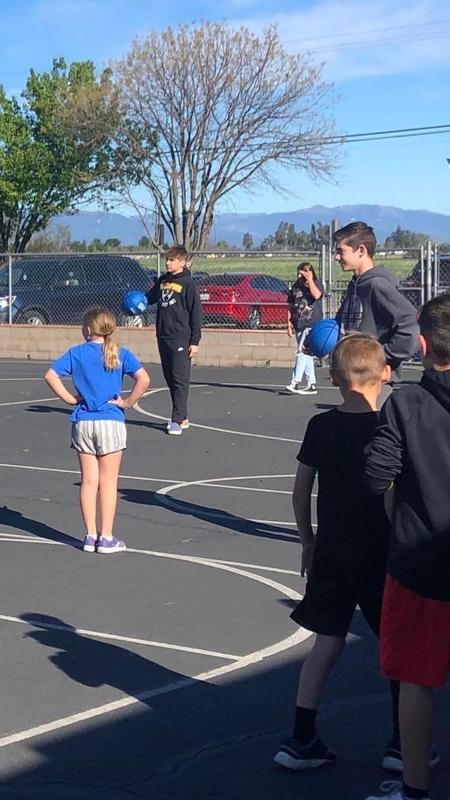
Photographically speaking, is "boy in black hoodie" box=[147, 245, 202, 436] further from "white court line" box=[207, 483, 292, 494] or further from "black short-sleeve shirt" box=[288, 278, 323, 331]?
"black short-sleeve shirt" box=[288, 278, 323, 331]

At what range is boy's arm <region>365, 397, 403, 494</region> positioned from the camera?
385 cm

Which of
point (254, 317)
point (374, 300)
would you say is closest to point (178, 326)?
point (374, 300)

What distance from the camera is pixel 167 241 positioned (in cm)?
4612

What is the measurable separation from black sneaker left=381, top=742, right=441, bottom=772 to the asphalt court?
0.06 m

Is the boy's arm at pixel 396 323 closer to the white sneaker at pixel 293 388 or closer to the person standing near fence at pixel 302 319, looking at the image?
the person standing near fence at pixel 302 319

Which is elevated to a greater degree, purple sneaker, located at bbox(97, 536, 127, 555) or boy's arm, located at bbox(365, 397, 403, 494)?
boy's arm, located at bbox(365, 397, 403, 494)

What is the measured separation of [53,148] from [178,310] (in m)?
32.7

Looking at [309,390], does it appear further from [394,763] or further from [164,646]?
[394,763]

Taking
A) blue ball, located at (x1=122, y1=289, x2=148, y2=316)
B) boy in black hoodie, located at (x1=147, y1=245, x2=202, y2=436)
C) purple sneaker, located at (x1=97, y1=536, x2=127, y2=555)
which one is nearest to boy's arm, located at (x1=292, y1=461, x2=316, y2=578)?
purple sneaker, located at (x1=97, y1=536, x2=127, y2=555)

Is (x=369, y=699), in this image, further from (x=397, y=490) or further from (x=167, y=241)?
(x=167, y=241)

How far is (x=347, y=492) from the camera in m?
4.50

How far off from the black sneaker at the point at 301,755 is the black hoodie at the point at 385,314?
9.47ft

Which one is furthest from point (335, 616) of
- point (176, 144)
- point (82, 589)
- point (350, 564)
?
point (176, 144)

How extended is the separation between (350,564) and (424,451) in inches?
31.3
